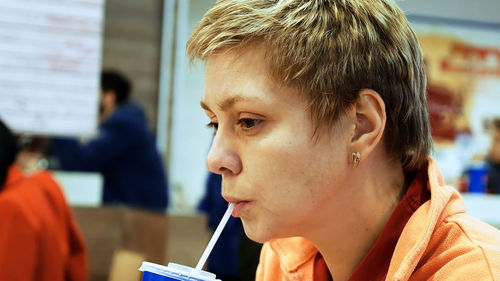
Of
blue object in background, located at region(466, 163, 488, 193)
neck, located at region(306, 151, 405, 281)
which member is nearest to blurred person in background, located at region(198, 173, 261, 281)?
blue object in background, located at region(466, 163, 488, 193)

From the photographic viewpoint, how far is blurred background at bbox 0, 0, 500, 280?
2.70 meters

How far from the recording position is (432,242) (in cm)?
94

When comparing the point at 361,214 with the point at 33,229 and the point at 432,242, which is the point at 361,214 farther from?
the point at 33,229

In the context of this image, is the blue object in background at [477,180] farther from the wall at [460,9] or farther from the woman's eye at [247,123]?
the woman's eye at [247,123]

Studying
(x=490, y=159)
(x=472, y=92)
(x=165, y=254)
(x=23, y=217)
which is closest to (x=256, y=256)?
(x=23, y=217)

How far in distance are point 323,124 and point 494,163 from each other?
10.1 feet

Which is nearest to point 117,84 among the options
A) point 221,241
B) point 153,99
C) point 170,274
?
point 153,99

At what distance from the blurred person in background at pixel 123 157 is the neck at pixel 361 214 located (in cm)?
212

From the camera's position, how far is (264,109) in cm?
94

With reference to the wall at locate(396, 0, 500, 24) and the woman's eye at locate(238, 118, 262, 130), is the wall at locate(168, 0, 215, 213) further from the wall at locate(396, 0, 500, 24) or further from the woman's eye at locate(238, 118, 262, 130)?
the woman's eye at locate(238, 118, 262, 130)

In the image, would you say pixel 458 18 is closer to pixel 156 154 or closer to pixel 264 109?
pixel 156 154

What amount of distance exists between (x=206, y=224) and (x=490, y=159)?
1.83 m

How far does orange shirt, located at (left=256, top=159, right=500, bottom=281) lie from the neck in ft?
0.10

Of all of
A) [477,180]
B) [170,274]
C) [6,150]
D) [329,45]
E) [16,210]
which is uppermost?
[329,45]
